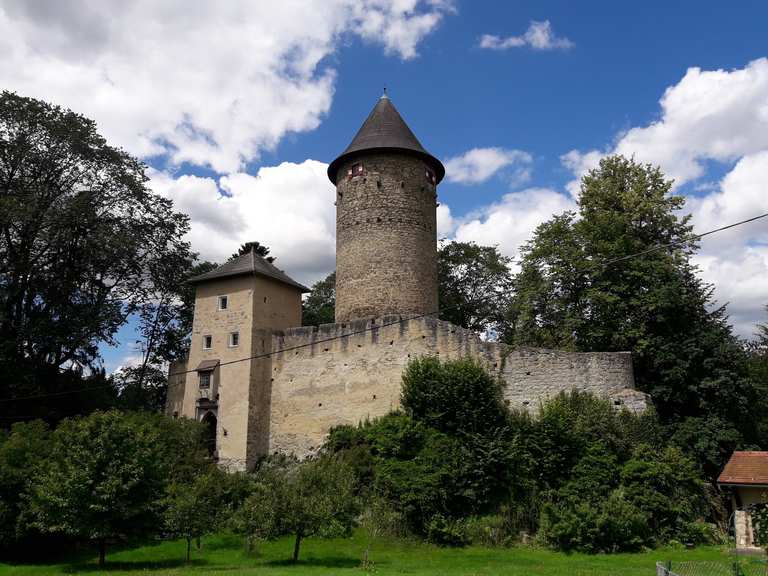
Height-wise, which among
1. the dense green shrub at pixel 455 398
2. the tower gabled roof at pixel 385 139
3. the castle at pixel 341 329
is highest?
the tower gabled roof at pixel 385 139

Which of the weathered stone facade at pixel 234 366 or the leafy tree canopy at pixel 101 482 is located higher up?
the weathered stone facade at pixel 234 366

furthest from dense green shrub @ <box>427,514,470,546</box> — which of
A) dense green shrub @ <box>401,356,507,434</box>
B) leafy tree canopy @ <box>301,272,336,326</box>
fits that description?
leafy tree canopy @ <box>301,272,336,326</box>

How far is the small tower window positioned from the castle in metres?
0.05

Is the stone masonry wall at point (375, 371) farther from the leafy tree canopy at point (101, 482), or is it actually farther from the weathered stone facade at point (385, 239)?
the leafy tree canopy at point (101, 482)

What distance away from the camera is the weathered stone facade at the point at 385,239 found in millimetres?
25906

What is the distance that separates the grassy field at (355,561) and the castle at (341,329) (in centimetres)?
586

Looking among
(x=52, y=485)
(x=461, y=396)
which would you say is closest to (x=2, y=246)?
(x=52, y=485)

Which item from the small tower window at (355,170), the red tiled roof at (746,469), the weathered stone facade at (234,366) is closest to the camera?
the red tiled roof at (746,469)

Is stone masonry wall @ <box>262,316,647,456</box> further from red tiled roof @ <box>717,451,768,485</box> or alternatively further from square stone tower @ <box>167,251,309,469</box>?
red tiled roof @ <box>717,451,768,485</box>

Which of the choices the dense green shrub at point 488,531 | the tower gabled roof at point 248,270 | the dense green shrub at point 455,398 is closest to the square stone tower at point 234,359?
the tower gabled roof at point 248,270

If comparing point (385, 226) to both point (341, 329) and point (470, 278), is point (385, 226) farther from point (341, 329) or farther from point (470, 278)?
point (470, 278)

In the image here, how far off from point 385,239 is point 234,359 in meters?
7.64

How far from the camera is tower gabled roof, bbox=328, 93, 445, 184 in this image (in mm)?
27203

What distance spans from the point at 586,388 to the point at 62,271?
21.5 m
